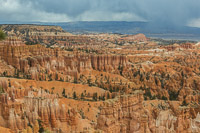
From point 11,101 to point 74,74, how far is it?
108 ft

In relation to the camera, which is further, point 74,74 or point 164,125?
point 74,74

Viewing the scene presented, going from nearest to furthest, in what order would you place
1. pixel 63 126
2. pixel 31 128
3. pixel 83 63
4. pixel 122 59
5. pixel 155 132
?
pixel 31 128 → pixel 155 132 → pixel 63 126 → pixel 83 63 → pixel 122 59

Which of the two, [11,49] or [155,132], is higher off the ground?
[11,49]

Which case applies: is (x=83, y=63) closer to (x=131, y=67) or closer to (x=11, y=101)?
(x=131, y=67)

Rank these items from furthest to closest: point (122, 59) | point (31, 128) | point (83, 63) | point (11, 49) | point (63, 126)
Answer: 1. point (122, 59)
2. point (83, 63)
3. point (11, 49)
4. point (63, 126)
5. point (31, 128)

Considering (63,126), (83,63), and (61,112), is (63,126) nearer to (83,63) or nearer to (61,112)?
(61,112)

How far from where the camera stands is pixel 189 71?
7312 cm

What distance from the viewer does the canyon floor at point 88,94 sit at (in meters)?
24.0

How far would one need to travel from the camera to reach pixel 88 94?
48094 mm

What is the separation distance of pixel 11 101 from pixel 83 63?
38.0 metres

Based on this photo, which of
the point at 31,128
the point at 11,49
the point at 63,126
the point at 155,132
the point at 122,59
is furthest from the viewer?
the point at 122,59

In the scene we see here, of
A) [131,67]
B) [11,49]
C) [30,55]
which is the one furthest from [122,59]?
[11,49]

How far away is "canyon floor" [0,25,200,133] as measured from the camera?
78.8 feet

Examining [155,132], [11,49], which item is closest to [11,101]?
[155,132]
